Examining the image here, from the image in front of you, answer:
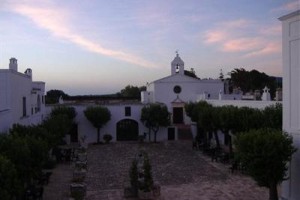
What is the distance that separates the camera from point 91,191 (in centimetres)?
2086

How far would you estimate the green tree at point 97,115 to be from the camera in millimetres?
41656

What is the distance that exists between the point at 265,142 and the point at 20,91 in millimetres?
16965

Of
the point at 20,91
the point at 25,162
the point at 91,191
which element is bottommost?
the point at 91,191

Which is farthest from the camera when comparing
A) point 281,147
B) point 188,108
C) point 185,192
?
point 188,108

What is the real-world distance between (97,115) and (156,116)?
568cm

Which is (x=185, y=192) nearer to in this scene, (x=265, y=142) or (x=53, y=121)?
(x=265, y=142)

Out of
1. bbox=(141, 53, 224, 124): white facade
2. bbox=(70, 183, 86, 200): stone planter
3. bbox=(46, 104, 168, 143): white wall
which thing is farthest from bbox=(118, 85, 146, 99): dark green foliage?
bbox=(70, 183, 86, 200): stone planter

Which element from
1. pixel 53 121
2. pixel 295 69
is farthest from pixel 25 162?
pixel 53 121

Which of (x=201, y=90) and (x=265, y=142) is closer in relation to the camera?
(x=265, y=142)

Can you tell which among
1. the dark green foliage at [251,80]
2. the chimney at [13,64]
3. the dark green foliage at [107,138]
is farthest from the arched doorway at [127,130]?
the dark green foliage at [251,80]

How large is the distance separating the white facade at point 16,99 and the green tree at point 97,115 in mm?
8086

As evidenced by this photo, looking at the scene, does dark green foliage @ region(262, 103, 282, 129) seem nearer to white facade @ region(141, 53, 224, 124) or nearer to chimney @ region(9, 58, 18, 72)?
chimney @ region(9, 58, 18, 72)

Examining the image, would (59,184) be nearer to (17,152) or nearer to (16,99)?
(16,99)

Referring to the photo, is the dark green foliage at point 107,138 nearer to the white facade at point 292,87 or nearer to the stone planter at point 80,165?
the stone planter at point 80,165
